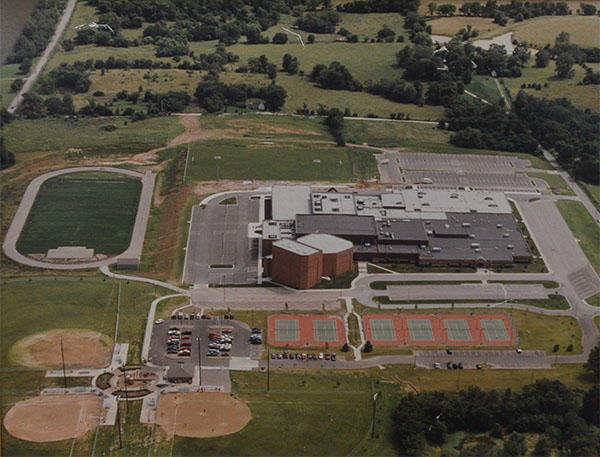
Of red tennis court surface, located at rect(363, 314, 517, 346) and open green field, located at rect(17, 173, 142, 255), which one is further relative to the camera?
open green field, located at rect(17, 173, 142, 255)

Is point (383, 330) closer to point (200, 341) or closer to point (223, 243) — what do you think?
point (200, 341)

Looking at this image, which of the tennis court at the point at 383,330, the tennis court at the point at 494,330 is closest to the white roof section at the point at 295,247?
the tennis court at the point at 383,330

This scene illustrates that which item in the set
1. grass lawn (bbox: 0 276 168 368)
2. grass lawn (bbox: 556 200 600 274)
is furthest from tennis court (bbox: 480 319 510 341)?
grass lawn (bbox: 0 276 168 368)

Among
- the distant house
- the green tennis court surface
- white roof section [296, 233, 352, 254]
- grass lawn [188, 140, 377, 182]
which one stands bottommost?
the distant house

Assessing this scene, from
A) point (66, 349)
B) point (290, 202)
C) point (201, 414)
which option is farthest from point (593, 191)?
point (66, 349)

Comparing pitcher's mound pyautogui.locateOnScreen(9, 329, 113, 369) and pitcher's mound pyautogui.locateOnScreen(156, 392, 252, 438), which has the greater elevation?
pitcher's mound pyautogui.locateOnScreen(9, 329, 113, 369)

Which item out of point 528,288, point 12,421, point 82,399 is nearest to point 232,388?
point 82,399

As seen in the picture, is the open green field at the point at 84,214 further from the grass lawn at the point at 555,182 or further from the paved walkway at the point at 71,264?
the grass lawn at the point at 555,182

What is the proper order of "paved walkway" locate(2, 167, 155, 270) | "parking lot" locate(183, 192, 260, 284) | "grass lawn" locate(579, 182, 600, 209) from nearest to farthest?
"parking lot" locate(183, 192, 260, 284)
"paved walkway" locate(2, 167, 155, 270)
"grass lawn" locate(579, 182, 600, 209)

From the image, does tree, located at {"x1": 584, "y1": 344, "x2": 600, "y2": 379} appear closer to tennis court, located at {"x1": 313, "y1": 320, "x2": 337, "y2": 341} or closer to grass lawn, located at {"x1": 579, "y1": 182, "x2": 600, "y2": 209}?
tennis court, located at {"x1": 313, "y1": 320, "x2": 337, "y2": 341}
